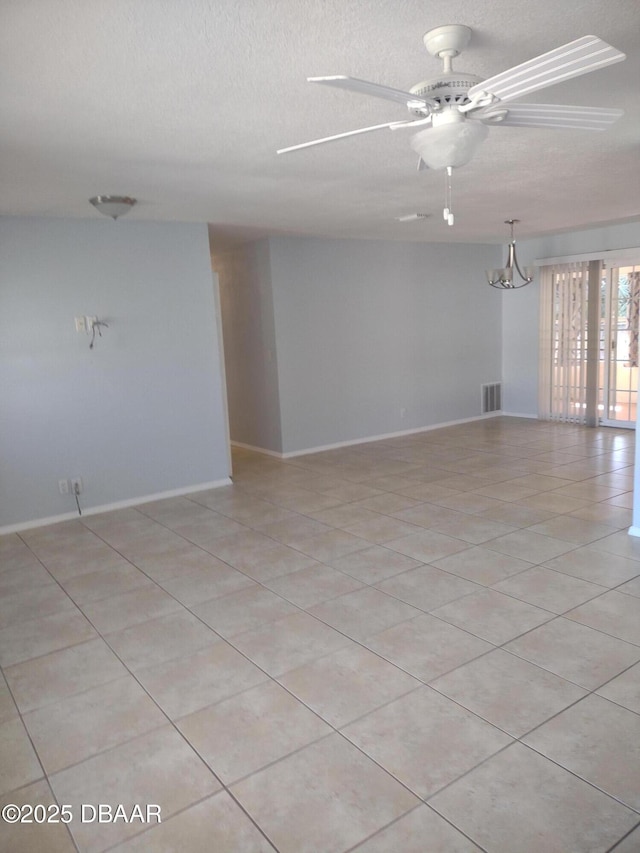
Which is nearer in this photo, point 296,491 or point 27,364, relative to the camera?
point 27,364

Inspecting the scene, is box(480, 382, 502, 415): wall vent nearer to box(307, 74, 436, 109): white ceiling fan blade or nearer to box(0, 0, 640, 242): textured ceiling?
box(0, 0, 640, 242): textured ceiling

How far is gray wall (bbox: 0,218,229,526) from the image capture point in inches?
184

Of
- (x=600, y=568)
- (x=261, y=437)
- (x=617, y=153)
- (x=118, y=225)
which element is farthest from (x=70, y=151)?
(x=261, y=437)

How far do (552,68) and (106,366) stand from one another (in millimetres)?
4224

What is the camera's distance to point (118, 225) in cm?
499

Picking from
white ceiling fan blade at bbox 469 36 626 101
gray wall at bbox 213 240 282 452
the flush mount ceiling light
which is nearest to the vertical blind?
gray wall at bbox 213 240 282 452

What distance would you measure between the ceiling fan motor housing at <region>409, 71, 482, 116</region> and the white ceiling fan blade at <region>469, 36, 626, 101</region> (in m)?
0.10

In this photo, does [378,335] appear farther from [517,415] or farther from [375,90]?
[375,90]

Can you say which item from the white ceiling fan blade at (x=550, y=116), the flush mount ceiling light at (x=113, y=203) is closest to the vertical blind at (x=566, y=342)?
the flush mount ceiling light at (x=113, y=203)

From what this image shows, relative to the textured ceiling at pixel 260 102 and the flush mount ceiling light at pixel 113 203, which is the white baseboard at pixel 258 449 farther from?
the flush mount ceiling light at pixel 113 203

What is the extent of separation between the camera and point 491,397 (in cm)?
874

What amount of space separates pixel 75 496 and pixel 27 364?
3.77 ft

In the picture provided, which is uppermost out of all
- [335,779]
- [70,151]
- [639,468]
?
[70,151]

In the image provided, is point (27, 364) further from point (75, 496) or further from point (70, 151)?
point (70, 151)
